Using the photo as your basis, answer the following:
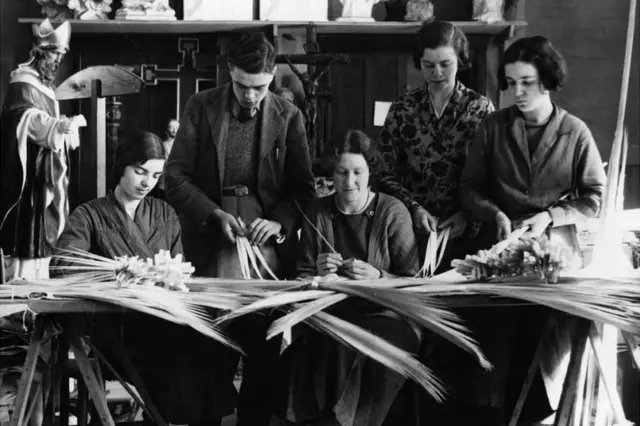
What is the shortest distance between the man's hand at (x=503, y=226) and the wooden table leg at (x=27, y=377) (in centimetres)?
146

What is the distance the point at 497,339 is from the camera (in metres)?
3.67

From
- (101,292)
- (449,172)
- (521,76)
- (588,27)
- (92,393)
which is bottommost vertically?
(92,393)

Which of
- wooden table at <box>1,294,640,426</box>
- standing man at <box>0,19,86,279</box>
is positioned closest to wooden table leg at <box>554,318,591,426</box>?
wooden table at <box>1,294,640,426</box>

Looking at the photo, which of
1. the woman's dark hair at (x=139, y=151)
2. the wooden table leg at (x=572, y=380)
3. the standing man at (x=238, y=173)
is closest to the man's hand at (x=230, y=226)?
the standing man at (x=238, y=173)

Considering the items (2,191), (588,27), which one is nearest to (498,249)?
(2,191)

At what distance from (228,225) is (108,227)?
394 millimetres

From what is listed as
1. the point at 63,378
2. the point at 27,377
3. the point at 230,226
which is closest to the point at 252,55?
the point at 230,226

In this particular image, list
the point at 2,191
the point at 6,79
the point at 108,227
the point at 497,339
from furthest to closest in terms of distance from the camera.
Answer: the point at 6,79 → the point at 2,191 → the point at 108,227 → the point at 497,339

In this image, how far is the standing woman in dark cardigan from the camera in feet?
12.9

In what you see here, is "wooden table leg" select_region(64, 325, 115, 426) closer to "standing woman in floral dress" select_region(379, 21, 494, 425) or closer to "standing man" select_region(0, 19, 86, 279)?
"standing woman in floral dress" select_region(379, 21, 494, 425)

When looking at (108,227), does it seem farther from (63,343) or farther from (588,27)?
(588,27)

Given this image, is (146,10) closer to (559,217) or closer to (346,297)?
(559,217)

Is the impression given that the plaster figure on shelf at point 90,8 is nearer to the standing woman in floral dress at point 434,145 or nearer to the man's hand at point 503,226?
the standing woman in floral dress at point 434,145

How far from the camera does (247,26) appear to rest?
7.49 metres
